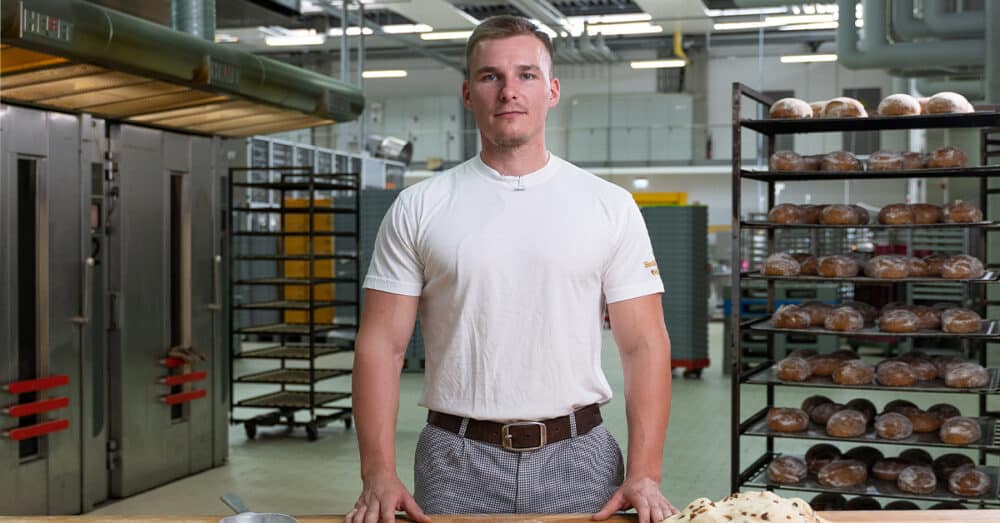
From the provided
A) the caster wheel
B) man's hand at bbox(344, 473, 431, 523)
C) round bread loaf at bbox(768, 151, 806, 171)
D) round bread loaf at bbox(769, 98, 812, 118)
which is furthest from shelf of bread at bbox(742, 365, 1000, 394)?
the caster wheel

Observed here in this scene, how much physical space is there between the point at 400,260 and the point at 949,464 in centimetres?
347

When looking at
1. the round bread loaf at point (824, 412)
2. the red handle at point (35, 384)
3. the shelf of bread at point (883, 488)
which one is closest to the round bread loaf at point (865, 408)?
the round bread loaf at point (824, 412)

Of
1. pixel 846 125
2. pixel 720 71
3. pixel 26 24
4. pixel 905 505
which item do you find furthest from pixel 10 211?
pixel 720 71

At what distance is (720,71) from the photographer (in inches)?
890

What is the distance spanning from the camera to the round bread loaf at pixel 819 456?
469 centimetres

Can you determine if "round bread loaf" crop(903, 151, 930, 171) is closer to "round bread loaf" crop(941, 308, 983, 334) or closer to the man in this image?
"round bread loaf" crop(941, 308, 983, 334)

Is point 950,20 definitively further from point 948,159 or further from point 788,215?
point 788,215

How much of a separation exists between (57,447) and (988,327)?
423 centimetres

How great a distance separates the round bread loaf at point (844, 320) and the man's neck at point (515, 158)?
2925 mm

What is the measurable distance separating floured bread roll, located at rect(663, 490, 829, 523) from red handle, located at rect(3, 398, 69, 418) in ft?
12.9

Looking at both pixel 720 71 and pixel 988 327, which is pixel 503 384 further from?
pixel 720 71

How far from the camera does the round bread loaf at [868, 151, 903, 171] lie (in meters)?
4.55

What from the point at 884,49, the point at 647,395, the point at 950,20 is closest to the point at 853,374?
the point at 647,395

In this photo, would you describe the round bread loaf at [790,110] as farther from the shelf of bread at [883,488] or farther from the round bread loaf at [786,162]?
the shelf of bread at [883,488]
